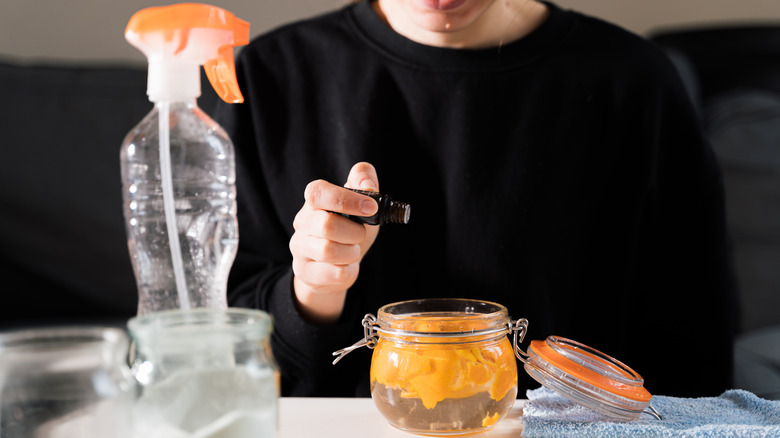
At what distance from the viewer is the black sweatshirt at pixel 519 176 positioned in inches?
35.8

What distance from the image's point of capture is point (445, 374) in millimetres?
501

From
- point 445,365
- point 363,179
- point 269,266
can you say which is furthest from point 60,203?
point 445,365

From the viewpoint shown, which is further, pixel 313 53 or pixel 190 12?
pixel 313 53

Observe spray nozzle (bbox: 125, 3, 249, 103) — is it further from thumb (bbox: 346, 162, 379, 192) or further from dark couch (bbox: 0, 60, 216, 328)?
dark couch (bbox: 0, 60, 216, 328)

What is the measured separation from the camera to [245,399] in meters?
0.39

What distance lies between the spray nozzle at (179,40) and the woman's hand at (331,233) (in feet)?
0.42

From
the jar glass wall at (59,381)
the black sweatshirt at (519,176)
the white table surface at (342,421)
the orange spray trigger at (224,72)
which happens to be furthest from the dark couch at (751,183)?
the jar glass wall at (59,381)

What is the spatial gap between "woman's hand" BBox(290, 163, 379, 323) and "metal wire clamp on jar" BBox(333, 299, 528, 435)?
0.27 ft

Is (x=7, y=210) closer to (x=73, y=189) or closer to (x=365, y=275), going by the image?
(x=73, y=189)

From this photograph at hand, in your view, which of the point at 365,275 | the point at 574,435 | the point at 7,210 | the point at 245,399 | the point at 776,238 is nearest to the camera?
the point at 245,399

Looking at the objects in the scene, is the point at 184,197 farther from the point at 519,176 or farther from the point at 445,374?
the point at 519,176

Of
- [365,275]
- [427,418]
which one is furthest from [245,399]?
[365,275]

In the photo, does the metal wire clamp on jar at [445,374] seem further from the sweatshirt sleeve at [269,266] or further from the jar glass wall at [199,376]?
the sweatshirt sleeve at [269,266]

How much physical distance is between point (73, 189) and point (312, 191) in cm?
104
